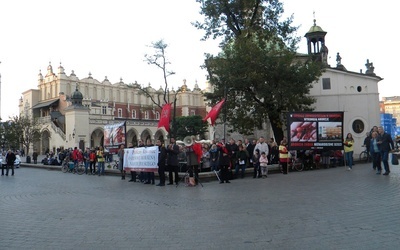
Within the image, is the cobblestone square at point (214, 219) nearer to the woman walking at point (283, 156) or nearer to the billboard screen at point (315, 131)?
the woman walking at point (283, 156)

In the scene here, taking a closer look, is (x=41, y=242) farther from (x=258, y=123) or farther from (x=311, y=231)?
(x=258, y=123)

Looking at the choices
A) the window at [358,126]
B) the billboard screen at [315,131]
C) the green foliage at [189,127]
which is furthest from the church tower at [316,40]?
the green foliage at [189,127]

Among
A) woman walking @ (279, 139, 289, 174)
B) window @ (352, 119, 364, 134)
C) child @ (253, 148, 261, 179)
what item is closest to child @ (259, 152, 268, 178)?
child @ (253, 148, 261, 179)

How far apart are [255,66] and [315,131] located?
6701 millimetres

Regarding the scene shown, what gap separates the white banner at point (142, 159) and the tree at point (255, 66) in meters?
8.45

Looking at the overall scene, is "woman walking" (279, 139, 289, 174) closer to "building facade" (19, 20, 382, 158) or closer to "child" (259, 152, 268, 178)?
"child" (259, 152, 268, 178)

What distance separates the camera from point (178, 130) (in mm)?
82438

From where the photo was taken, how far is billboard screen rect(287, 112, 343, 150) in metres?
20.3

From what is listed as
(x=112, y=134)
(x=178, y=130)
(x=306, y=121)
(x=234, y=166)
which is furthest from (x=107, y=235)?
(x=178, y=130)

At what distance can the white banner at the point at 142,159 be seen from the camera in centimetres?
1753

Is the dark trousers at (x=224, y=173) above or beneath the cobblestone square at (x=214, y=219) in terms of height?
above

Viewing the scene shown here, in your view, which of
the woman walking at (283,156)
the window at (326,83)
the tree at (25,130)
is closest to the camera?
the woman walking at (283,156)

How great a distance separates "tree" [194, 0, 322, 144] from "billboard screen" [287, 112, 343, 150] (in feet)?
14.9

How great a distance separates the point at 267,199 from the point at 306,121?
35.1 ft
